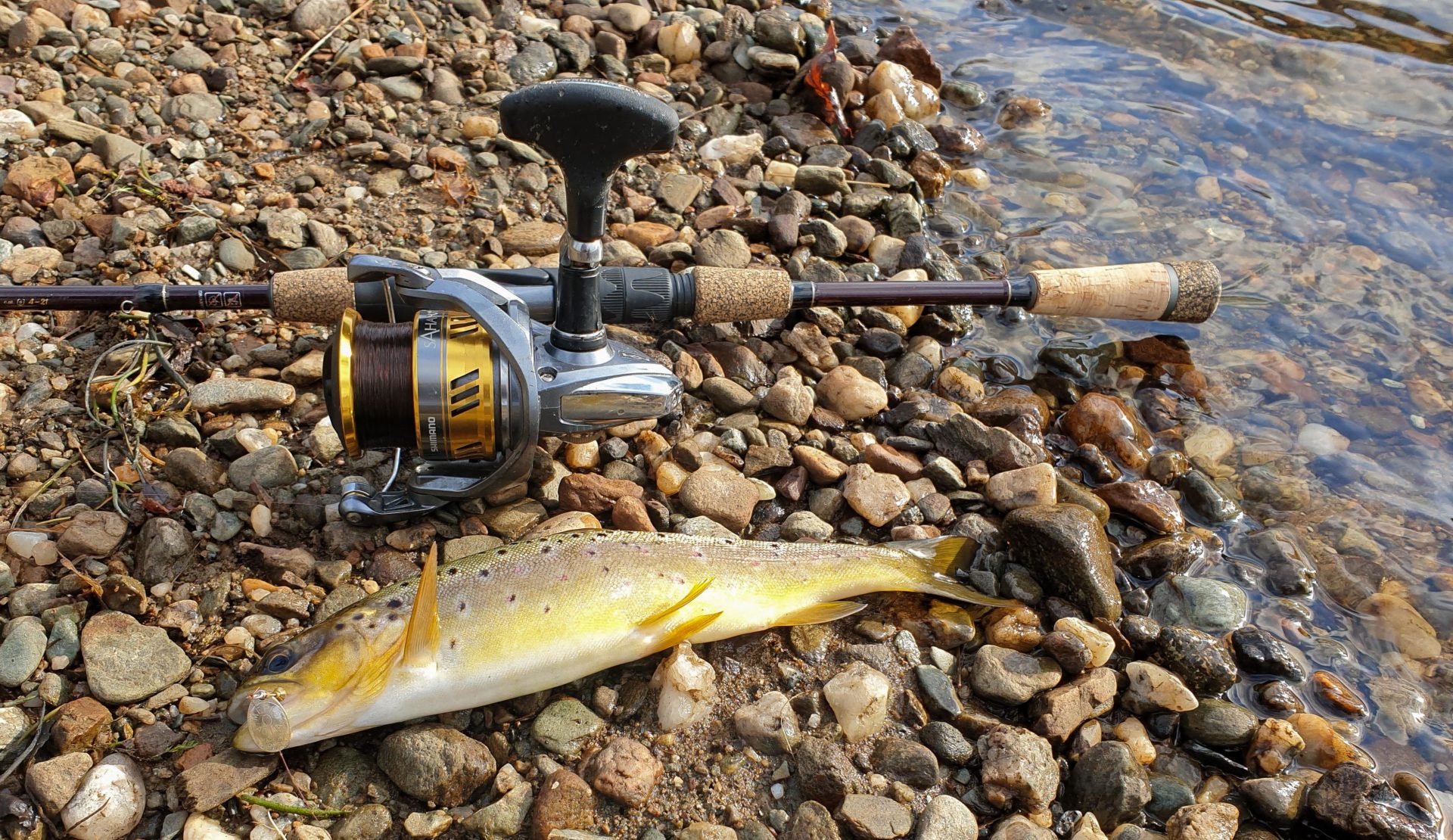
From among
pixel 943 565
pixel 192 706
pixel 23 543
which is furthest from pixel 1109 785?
pixel 23 543

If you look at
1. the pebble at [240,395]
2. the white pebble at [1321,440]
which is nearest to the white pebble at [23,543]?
the pebble at [240,395]

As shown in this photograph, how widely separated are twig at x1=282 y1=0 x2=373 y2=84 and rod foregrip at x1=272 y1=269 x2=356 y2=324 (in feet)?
7.31

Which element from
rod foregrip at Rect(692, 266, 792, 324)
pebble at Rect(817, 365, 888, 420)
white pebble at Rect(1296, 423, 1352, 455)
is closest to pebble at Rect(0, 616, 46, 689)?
rod foregrip at Rect(692, 266, 792, 324)

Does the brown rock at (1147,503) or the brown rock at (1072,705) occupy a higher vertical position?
the brown rock at (1147,503)

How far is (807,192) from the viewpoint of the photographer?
19.8ft

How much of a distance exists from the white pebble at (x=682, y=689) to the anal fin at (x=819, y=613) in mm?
318

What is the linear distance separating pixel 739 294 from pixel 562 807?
2.39 meters

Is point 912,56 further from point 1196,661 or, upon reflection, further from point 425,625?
point 425,625

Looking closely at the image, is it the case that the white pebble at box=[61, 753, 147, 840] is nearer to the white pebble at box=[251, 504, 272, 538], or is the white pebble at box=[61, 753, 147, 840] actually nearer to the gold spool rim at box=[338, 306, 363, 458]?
the white pebble at box=[251, 504, 272, 538]

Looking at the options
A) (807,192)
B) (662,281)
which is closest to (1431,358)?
(807,192)

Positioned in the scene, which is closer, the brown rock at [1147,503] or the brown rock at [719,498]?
the brown rock at [719,498]

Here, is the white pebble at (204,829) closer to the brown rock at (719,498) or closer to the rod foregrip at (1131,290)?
the brown rock at (719,498)

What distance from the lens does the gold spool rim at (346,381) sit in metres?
3.23

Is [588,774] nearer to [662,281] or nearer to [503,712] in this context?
[503,712]
